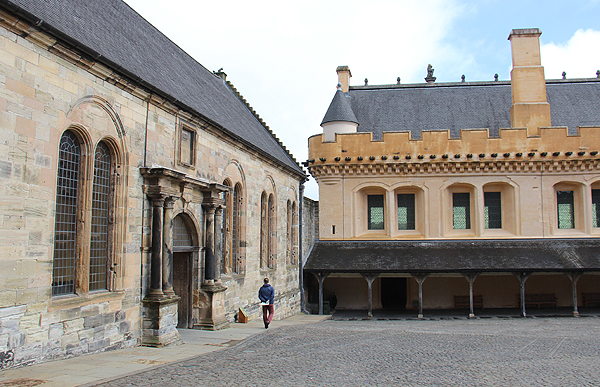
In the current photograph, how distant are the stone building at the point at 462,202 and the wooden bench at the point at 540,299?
5 cm

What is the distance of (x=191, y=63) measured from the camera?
60.8 ft

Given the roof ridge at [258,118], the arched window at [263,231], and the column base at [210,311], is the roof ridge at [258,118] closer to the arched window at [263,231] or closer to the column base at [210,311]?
the arched window at [263,231]

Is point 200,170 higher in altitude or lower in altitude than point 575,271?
higher

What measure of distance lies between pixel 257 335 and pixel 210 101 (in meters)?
8.18

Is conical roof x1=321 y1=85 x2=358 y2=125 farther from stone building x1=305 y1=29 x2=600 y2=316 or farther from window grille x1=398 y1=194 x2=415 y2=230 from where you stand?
window grille x1=398 y1=194 x2=415 y2=230

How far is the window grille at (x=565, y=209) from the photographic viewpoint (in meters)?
23.0

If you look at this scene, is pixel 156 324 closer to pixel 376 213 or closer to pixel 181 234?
pixel 181 234

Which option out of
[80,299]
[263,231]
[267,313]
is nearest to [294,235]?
[263,231]

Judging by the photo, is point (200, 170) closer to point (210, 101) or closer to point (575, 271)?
point (210, 101)

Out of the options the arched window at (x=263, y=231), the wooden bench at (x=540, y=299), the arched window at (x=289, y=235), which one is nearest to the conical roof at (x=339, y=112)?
the arched window at (x=289, y=235)

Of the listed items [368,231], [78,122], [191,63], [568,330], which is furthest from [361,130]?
[78,122]

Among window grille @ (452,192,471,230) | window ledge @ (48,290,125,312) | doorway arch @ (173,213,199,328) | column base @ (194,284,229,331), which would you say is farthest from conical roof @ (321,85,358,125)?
window ledge @ (48,290,125,312)

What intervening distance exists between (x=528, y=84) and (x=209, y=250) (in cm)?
1844

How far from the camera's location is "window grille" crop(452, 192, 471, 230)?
23312mm
